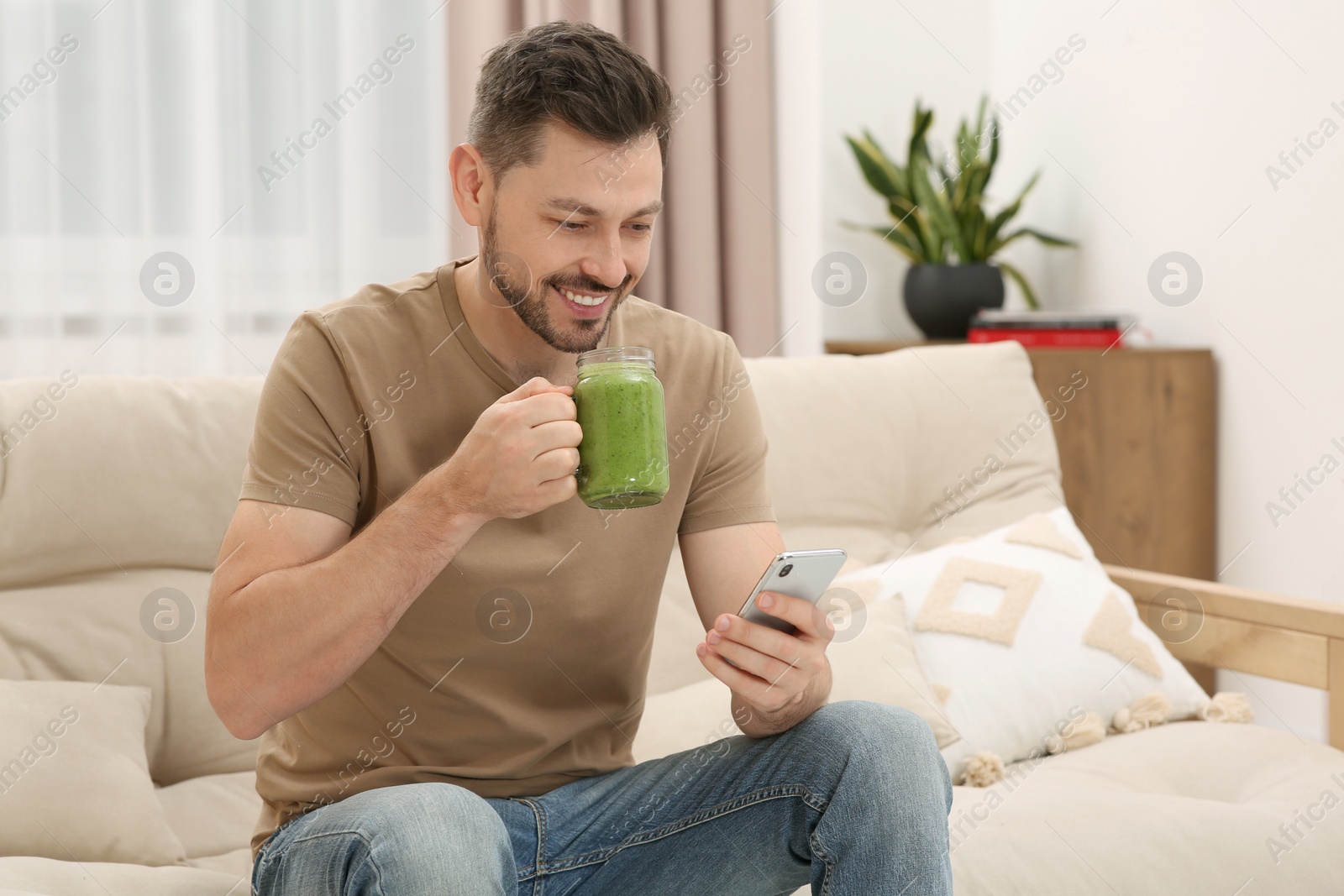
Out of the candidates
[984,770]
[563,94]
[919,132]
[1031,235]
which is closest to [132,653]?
[563,94]

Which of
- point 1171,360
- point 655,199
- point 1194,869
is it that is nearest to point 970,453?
point 1171,360

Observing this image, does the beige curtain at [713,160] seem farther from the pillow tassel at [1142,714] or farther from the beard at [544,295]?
the beard at [544,295]

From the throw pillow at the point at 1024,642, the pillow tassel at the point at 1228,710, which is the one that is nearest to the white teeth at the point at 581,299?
the throw pillow at the point at 1024,642

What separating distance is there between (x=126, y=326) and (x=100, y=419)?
2.93 ft

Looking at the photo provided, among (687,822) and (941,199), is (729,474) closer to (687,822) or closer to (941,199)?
(687,822)

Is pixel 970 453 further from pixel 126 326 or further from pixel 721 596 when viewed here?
pixel 126 326

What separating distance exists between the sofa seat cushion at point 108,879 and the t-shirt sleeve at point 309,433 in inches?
18.5

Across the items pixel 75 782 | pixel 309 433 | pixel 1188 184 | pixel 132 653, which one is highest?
pixel 1188 184

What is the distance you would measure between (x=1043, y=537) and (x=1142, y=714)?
0.33 m

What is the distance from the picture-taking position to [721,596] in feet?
4.42

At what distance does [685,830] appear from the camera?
1.17 meters

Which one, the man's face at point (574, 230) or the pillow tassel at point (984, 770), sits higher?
the man's face at point (574, 230)

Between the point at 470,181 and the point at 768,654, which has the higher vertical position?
the point at 470,181

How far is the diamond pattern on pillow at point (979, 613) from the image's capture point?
1853 millimetres
